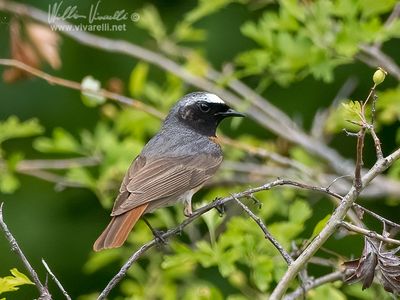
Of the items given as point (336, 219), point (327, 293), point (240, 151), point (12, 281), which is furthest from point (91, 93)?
point (336, 219)

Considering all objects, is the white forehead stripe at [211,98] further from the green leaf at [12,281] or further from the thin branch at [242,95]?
the green leaf at [12,281]

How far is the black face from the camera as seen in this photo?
199 inches

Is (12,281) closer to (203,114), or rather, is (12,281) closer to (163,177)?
(163,177)

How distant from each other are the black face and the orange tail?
0.96 m

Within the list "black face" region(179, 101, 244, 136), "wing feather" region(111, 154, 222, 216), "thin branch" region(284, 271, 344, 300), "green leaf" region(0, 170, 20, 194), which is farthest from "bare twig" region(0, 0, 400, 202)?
"thin branch" region(284, 271, 344, 300)

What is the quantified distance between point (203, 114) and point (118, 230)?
1.34 metres

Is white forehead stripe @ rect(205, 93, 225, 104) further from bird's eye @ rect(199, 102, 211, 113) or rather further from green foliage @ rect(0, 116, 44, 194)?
green foliage @ rect(0, 116, 44, 194)

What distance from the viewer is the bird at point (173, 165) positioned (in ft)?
13.3

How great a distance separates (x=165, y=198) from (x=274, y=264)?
678 millimetres

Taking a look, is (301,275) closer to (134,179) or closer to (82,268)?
(134,179)

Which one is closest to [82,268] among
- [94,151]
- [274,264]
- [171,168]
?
[94,151]

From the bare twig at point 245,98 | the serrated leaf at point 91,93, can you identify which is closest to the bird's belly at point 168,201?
the serrated leaf at point 91,93

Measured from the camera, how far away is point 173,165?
464 cm

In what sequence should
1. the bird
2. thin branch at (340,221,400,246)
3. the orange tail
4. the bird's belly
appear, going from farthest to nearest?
the bird's belly
the bird
the orange tail
thin branch at (340,221,400,246)
